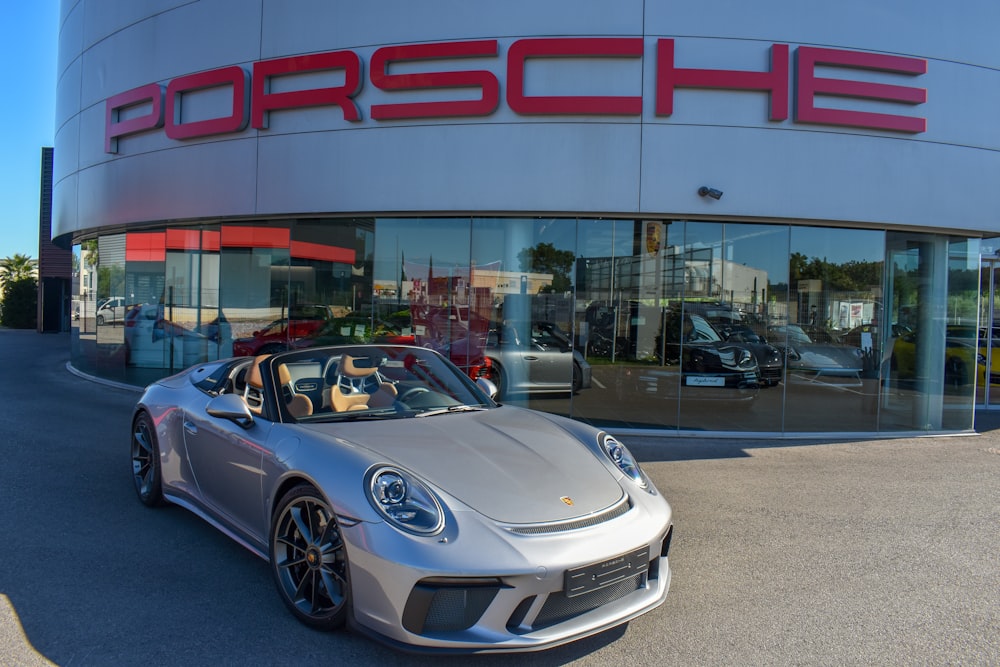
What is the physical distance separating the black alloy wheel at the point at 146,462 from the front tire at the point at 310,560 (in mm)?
1972

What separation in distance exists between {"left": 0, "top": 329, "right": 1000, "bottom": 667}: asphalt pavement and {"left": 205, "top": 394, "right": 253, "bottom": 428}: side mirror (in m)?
0.90

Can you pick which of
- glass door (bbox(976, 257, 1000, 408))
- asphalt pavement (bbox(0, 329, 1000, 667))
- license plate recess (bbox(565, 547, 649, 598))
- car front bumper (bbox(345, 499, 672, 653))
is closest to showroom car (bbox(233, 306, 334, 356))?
asphalt pavement (bbox(0, 329, 1000, 667))

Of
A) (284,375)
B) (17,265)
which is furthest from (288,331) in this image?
(17,265)

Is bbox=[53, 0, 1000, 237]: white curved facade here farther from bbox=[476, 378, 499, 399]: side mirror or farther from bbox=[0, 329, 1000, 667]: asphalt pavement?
bbox=[476, 378, 499, 399]: side mirror

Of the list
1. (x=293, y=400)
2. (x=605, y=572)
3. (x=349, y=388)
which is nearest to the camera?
(x=605, y=572)

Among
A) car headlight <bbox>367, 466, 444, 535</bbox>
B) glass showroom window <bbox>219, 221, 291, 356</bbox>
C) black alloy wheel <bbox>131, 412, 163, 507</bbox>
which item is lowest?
black alloy wheel <bbox>131, 412, 163, 507</bbox>

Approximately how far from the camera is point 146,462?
4.96 meters

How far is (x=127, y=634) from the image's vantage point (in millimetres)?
2979

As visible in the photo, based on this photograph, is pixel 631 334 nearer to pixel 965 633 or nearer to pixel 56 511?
pixel 965 633

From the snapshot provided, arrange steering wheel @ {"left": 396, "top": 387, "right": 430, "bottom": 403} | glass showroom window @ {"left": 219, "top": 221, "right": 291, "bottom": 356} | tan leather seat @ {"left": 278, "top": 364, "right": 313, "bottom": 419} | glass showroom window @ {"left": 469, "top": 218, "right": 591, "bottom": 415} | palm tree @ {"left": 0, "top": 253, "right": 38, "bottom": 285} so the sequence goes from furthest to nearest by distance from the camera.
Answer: palm tree @ {"left": 0, "top": 253, "right": 38, "bottom": 285}
glass showroom window @ {"left": 219, "top": 221, "right": 291, "bottom": 356}
glass showroom window @ {"left": 469, "top": 218, "right": 591, "bottom": 415}
steering wheel @ {"left": 396, "top": 387, "right": 430, "bottom": 403}
tan leather seat @ {"left": 278, "top": 364, "right": 313, "bottom": 419}

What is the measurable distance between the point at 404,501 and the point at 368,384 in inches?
57.0

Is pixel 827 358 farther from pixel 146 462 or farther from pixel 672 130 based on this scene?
pixel 146 462

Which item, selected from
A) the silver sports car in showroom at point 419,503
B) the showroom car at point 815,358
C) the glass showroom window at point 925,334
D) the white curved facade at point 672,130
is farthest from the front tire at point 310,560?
the glass showroom window at point 925,334

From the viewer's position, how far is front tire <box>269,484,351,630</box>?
115 inches
